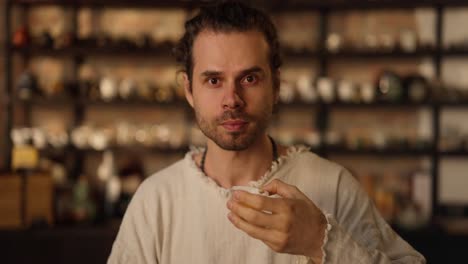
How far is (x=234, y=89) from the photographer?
1.55 meters

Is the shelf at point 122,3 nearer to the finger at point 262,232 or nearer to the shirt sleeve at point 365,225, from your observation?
the shirt sleeve at point 365,225

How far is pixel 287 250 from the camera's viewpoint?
1244 millimetres

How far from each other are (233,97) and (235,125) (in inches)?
2.5

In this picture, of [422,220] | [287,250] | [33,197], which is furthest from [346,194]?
[422,220]

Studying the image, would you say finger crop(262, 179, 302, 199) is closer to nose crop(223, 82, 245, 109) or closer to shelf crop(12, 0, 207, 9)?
nose crop(223, 82, 245, 109)

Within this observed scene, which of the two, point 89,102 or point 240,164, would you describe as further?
point 89,102

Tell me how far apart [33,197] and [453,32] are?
3.39 metres

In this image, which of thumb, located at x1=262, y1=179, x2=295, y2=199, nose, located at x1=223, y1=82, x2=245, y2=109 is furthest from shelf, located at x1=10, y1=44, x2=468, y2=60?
thumb, located at x1=262, y1=179, x2=295, y2=199

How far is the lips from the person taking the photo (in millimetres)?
1549

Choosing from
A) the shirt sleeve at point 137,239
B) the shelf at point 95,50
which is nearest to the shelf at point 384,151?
the shelf at point 95,50

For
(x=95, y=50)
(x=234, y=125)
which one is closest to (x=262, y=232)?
(x=234, y=125)

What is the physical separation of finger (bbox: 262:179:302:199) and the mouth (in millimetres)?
285

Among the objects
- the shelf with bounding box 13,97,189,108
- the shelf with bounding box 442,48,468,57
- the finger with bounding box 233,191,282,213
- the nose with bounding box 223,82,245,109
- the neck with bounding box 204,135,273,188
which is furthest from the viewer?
the shelf with bounding box 13,97,189,108

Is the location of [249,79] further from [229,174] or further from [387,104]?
[387,104]
